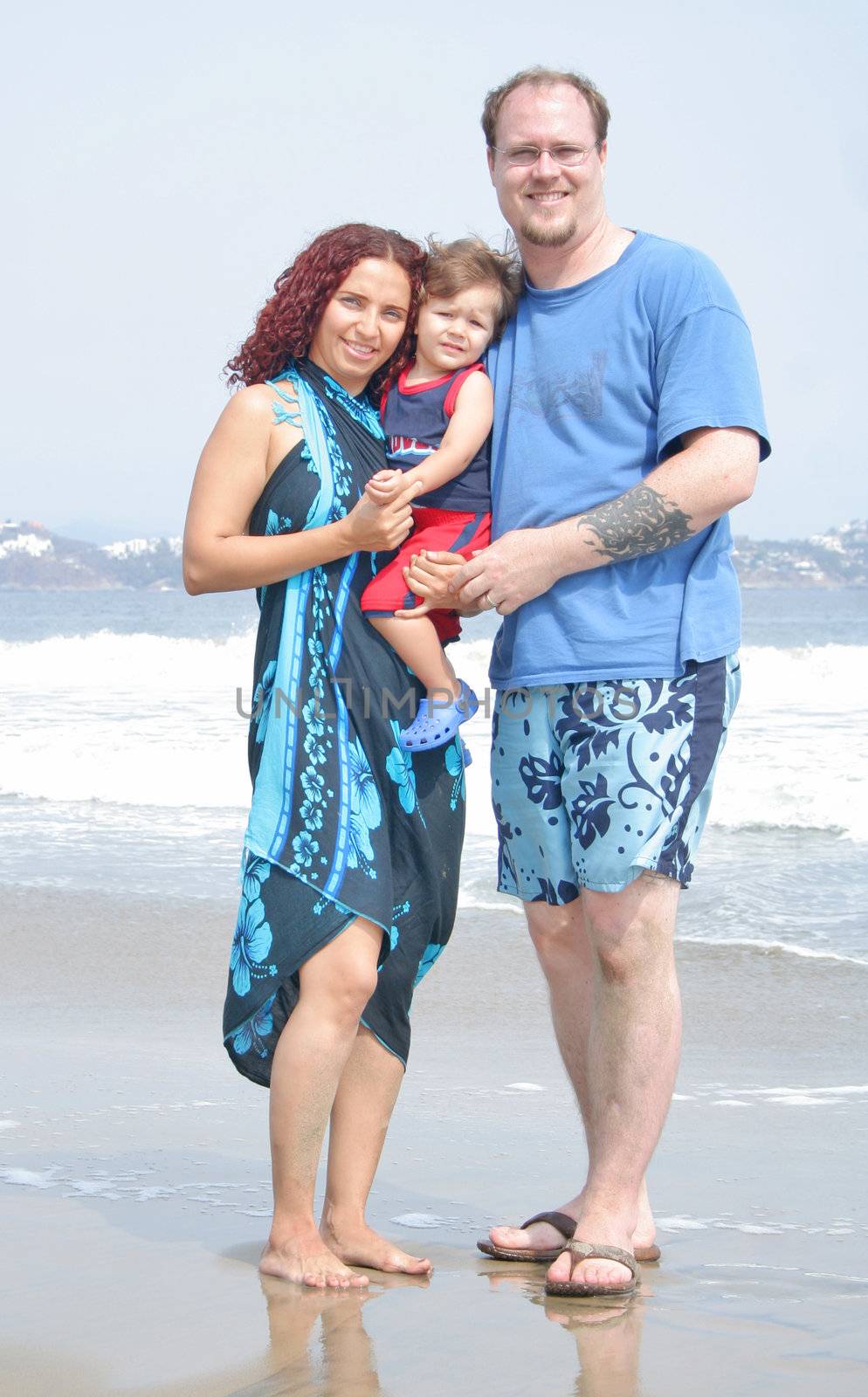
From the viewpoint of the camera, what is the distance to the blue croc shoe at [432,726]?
9.21 feet

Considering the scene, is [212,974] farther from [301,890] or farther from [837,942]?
[301,890]

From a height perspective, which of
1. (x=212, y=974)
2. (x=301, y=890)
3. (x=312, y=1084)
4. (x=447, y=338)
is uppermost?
(x=447, y=338)

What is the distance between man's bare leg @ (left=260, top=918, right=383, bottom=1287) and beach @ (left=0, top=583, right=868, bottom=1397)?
0.37ft

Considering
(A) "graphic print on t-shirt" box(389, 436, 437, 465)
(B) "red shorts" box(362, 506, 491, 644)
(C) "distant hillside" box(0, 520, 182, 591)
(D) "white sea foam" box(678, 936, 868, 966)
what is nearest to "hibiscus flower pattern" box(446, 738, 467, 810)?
(B) "red shorts" box(362, 506, 491, 644)

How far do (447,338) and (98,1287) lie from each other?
6.13 ft

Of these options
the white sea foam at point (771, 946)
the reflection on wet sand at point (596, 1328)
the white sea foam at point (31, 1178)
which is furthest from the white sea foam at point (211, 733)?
the reflection on wet sand at point (596, 1328)

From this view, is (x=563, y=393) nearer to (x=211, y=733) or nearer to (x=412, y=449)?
(x=412, y=449)

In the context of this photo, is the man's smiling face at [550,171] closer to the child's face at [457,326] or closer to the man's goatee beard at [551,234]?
the man's goatee beard at [551,234]

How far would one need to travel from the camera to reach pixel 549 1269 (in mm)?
2619

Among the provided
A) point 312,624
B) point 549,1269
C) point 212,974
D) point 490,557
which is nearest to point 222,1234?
point 549,1269

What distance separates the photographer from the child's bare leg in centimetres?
281

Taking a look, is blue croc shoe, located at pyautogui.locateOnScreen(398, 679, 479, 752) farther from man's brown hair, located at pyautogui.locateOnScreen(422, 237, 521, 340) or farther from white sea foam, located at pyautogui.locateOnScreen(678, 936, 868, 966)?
white sea foam, located at pyautogui.locateOnScreen(678, 936, 868, 966)

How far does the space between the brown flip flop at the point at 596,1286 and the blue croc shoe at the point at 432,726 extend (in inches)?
37.6

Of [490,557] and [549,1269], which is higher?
[490,557]
